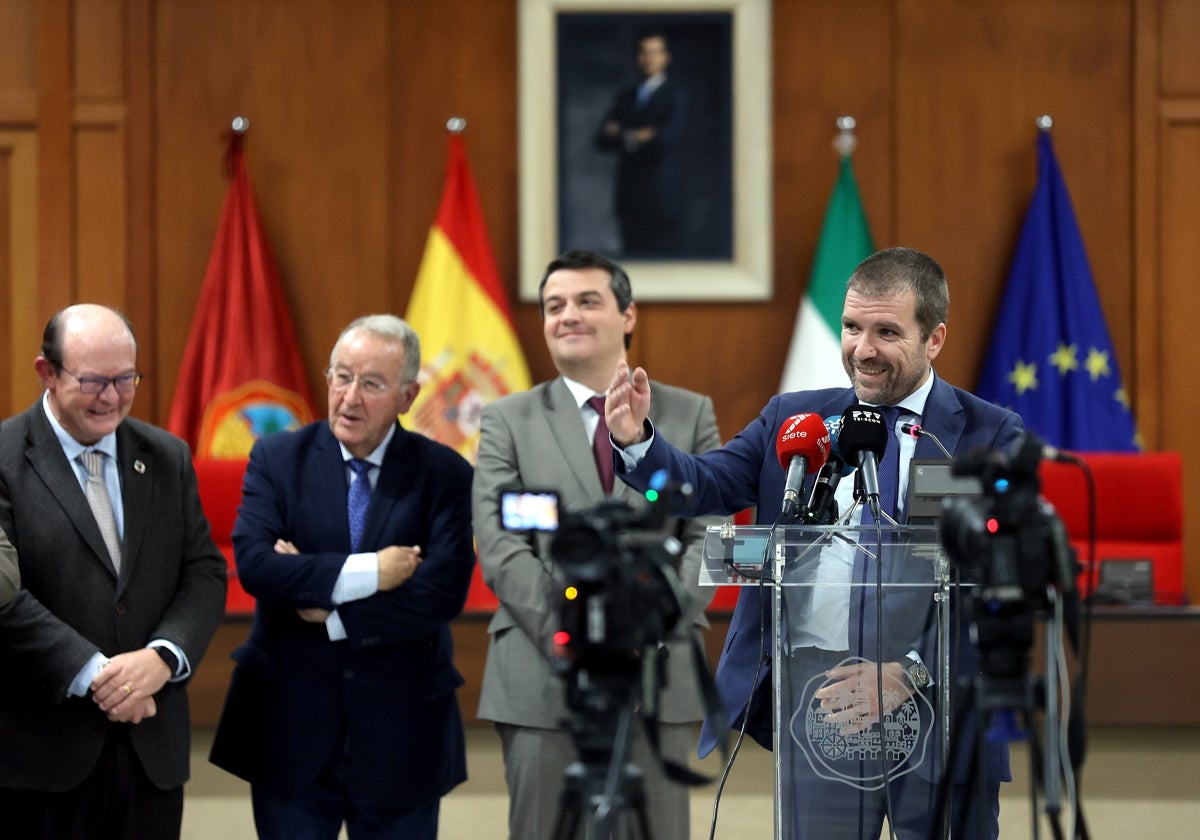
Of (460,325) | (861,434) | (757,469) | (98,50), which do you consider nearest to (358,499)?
(757,469)

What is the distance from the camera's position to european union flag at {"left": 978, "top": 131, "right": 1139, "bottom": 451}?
621cm

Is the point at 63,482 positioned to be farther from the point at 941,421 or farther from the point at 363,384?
the point at 941,421

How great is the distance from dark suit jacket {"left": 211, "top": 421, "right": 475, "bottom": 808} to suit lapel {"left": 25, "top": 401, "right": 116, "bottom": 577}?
32 cm

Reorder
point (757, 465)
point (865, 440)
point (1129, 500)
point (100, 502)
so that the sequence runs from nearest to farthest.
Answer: point (865, 440) < point (757, 465) < point (100, 502) < point (1129, 500)

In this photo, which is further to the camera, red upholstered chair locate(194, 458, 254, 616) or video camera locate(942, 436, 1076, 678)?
red upholstered chair locate(194, 458, 254, 616)

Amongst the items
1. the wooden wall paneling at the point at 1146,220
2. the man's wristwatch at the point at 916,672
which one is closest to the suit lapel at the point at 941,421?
the man's wristwatch at the point at 916,672

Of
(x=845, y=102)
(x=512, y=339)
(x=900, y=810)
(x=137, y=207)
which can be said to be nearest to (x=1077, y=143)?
(x=845, y=102)

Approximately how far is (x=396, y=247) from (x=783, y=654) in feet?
14.8

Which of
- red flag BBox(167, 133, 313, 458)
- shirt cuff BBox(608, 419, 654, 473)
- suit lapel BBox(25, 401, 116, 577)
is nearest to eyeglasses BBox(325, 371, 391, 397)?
suit lapel BBox(25, 401, 116, 577)

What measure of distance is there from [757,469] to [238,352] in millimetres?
3882

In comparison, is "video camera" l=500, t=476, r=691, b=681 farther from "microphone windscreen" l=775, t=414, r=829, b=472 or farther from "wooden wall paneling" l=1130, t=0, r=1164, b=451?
"wooden wall paneling" l=1130, t=0, r=1164, b=451

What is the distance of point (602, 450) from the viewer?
338cm

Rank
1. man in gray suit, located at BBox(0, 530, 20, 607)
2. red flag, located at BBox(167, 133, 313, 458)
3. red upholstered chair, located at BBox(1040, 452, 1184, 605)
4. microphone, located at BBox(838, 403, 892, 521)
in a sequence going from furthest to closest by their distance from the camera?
1. red flag, located at BBox(167, 133, 313, 458)
2. red upholstered chair, located at BBox(1040, 452, 1184, 605)
3. man in gray suit, located at BBox(0, 530, 20, 607)
4. microphone, located at BBox(838, 403, 892, 521)

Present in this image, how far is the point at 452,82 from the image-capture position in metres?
6.48
